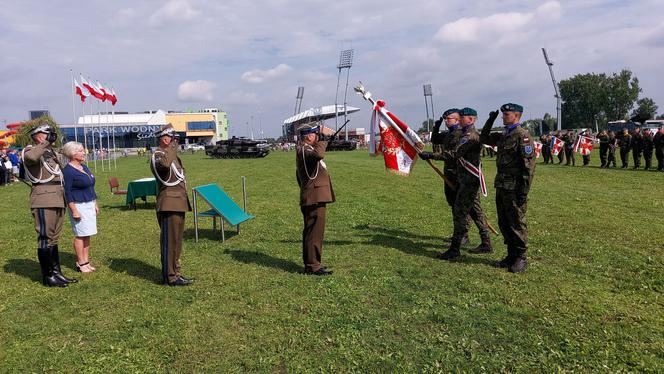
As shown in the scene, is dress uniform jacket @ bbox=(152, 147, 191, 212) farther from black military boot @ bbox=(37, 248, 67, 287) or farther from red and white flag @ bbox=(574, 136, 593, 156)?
red and white flag @ bbox=(574, 136, 593, 156)

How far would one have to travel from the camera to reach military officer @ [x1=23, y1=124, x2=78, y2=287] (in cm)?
514

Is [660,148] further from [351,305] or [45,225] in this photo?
[45,225]

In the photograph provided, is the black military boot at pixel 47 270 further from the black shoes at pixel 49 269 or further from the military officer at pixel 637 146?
the military officer at pixel 637 146

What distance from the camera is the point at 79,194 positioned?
18.1 feet

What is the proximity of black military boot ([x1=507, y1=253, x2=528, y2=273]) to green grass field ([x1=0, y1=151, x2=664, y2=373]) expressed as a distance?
0.14 meters

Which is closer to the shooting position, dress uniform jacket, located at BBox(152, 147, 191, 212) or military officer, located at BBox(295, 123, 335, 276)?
dress uniform jacket, located at BBox(152, 147, 191, 212)

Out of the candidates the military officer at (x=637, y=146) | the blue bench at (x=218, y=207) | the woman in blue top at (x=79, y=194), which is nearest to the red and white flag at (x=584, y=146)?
the military officer at (x=637, y=146)

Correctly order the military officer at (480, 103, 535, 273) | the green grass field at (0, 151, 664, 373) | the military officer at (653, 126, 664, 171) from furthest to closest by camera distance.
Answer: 1. the military officer at (653, 126, 664, 171)
2. the military officer at (480, 103, 535, 273)
3. the green grass field at (0, 151, 664, 373)

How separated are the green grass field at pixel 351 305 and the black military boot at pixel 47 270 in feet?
0.44

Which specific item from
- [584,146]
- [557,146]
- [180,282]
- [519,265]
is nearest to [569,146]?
[584,146]

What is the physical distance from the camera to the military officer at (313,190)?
5.23 metres

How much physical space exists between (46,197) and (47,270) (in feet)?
2.97

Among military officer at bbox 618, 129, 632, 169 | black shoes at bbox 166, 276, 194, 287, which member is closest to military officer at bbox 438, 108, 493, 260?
black shoes at bbox 166, 276, 194, 287

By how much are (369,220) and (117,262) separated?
4.66 metres
